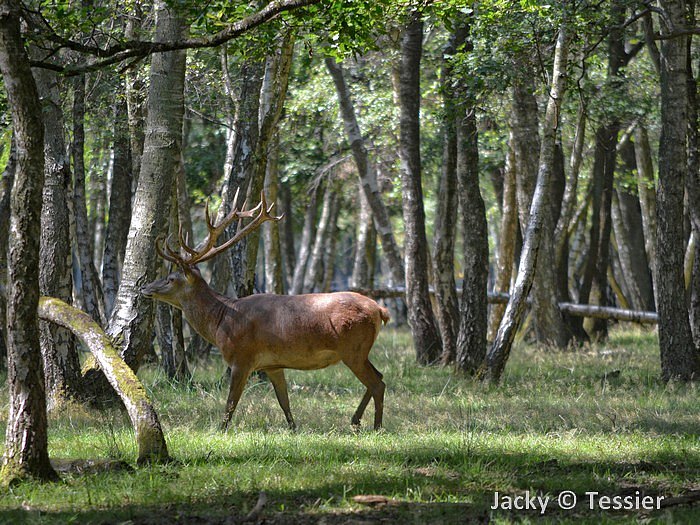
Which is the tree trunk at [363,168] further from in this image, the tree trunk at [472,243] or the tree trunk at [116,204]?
the tree trunk at [116,204]

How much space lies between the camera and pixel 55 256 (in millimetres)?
11141

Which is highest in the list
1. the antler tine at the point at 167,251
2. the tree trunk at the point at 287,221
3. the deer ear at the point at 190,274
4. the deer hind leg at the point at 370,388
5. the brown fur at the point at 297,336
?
the tree trunk at the point at 287,221

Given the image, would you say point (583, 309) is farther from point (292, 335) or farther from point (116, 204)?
point (292, 335)

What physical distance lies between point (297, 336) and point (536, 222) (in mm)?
4784

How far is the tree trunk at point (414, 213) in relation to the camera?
17422 millimetres

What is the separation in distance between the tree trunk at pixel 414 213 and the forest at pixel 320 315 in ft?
0.13

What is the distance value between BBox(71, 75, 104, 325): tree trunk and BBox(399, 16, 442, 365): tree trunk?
5200 millimetres

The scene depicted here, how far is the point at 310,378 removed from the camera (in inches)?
597

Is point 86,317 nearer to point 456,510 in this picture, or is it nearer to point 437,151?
point 456,510

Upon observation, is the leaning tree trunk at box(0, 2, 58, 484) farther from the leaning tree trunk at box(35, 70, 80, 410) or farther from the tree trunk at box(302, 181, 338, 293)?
the tree trunk at box(302, 181, 338, 293)

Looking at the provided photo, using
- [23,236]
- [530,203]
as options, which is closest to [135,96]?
[530,203]

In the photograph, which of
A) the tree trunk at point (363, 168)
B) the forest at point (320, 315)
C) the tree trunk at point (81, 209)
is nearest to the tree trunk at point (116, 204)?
the forest at point (320, 315)

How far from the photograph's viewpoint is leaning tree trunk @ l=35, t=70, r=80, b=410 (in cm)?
1093

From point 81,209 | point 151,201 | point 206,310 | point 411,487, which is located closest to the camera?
point 411,487
